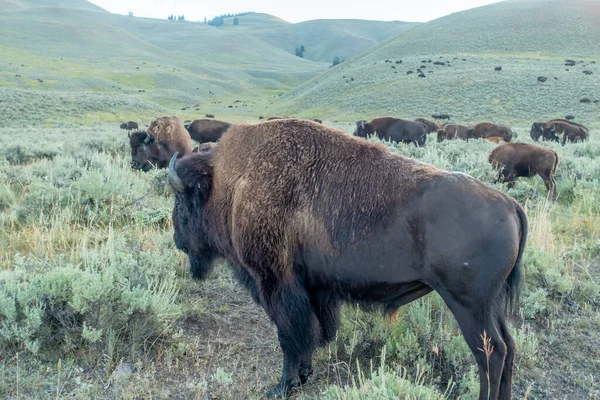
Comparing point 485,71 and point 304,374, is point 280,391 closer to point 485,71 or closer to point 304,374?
point 304,374

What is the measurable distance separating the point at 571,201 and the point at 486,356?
22.8ft

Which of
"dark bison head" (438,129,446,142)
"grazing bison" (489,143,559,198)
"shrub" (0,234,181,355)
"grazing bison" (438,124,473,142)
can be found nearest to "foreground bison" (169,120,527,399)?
"shrub" (0,234,181,355)

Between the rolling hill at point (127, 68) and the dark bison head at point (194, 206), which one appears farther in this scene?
the rolling hill at point (127, 68)

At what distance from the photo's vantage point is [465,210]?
8.79 ft

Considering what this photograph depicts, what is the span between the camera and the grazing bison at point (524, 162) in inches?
374

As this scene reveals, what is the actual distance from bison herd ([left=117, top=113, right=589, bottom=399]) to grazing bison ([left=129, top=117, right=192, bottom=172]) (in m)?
7.26

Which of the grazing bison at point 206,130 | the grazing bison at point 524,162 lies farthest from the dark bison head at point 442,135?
the grazing bison at point 524,162

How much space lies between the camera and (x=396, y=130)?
20.7m

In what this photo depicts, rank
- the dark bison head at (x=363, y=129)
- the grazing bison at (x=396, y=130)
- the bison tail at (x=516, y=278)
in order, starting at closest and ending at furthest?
1. the bison tail at (x=516, y=278)
2. the grazing bison at (x=396, y=130)
3. the dark bison head at (x=363, y=129)

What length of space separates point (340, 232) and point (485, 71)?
49.0 metres

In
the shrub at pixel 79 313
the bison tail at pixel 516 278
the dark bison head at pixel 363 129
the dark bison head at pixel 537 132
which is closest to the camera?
the bison tail at pixel 516 278

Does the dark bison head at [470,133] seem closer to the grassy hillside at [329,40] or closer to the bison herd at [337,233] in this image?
the bison herd at [337,233]

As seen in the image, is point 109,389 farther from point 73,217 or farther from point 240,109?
point 240,109

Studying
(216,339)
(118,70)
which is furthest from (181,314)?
(118,70)
